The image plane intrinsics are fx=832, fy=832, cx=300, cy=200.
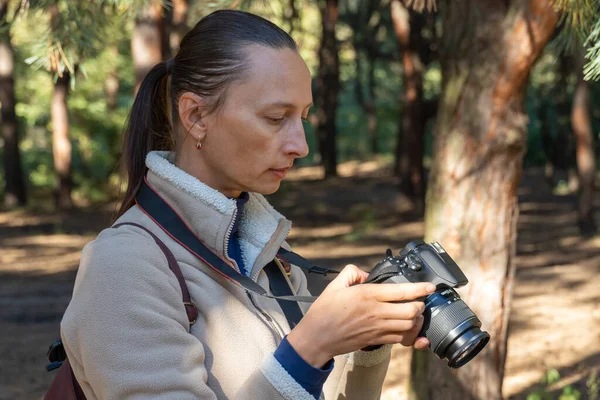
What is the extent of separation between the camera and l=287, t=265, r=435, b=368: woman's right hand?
153cm

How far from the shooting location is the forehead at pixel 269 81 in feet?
5.55

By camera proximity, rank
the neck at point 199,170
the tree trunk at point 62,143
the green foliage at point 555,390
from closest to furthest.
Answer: the neck at point 199,170, the green foliage at point 555,390, the tree trunk at point 62,143

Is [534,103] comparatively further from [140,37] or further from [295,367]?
[295,367]

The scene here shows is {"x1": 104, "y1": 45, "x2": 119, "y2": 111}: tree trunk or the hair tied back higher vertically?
the hair tied back

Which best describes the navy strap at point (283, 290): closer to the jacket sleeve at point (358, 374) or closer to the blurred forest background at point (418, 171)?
the jacket sleeve at point (358, 374)

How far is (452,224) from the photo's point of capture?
3.87 metres

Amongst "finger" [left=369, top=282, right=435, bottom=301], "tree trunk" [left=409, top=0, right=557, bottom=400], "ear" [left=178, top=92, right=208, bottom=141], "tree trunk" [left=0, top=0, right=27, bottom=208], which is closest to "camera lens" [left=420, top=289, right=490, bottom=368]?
"finger" [left=369, top=282, right=435, bottom=301]

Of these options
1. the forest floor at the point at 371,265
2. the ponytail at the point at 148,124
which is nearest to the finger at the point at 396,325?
the ponytail at the point at 148,124

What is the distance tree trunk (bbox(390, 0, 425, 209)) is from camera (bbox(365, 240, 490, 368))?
10.8 metres

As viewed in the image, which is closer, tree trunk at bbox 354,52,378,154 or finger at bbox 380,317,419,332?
finger at bbox 380,317,419,332

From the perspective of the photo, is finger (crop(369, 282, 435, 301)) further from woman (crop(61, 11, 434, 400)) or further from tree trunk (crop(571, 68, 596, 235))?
tree trunk (crop(571, 68, 596, 235))

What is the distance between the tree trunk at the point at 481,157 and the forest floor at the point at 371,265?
2.07 m

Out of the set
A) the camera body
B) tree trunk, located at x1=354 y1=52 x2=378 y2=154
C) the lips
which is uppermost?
the lips

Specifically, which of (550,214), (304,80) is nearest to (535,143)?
(550,214)
